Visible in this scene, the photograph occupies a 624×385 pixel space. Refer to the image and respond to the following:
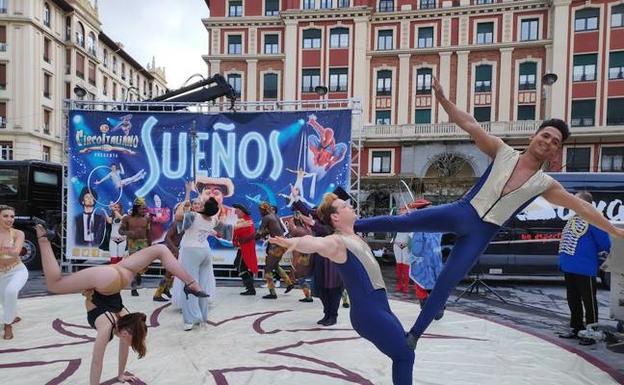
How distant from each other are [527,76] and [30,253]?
2983 centimetres

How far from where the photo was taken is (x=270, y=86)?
32500 millimetres

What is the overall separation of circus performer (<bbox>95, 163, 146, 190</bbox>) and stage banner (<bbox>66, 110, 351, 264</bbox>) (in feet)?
0.07

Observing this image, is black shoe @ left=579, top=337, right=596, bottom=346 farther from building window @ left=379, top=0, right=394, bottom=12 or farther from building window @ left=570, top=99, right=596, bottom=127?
building window @ left=379, top=0, right=394, bottom=12

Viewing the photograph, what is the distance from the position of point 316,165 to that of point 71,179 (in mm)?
5313

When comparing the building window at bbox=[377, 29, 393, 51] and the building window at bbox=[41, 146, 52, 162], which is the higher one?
the building window at bbox=[377, 29, 393, 51]

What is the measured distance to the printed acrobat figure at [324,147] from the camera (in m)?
8.93

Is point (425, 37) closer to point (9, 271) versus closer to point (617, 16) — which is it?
point (617, 16)

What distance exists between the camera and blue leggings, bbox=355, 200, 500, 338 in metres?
2.79

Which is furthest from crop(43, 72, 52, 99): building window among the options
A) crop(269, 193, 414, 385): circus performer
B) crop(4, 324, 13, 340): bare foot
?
crop(269, 193, 414, 385): circus performer

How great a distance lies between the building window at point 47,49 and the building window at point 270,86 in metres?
17.4

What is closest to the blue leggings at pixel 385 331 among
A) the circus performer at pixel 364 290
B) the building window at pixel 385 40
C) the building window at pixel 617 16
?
the circus performer at pixel 364 290

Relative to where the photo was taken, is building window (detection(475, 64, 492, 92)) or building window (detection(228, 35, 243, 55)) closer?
building window (detection(475, 64, 492, 92))

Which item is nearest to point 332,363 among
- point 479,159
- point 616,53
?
point 479,159

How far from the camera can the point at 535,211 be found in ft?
31.7
